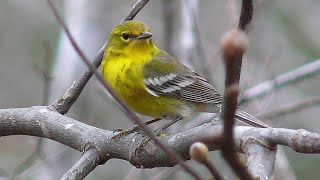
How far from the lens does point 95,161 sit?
280 centimetres

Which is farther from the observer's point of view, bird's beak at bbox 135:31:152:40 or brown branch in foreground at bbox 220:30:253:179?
bird's beak at bbox 135:31:152:40

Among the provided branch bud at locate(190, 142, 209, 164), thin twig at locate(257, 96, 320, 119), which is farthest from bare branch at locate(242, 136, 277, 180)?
thin twig at locate(257, 96, 320, 119)

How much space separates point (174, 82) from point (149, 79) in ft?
0.75

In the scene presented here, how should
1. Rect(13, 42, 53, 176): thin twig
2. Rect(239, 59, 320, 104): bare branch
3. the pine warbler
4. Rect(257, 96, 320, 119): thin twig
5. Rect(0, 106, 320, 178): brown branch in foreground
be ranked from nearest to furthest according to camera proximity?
1. Rect(0, 106, 320, 178): brown branch in foreground
2. Rect(13, 42, 53, 176): thin twig
3. the pine warbler
4. Rect(257, 96, 320, 119): thin twig
5. Rect(239, 59, 320, 104): bare branch

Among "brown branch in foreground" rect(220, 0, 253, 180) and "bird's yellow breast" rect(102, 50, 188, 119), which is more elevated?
"brown branch in foreground" rect(220, 0, 253, 180)

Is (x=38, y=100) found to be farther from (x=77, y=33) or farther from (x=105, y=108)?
(x=77, y=33)

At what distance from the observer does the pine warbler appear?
13.4ft

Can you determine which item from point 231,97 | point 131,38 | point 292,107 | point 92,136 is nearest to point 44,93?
point 131,38

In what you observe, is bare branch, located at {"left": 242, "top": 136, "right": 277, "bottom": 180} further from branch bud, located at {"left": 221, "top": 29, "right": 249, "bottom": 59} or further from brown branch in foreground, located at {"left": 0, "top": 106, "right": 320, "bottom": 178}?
branch bud, located at {"left": 221, "top": 29, "right": 249, "bottom": 59}

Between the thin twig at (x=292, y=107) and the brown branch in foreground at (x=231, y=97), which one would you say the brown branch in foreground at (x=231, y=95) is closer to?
the brown branch in foreground at (x=231, y=97)

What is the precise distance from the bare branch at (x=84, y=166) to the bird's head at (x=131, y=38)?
5.21 feet

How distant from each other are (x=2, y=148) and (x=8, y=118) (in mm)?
3339

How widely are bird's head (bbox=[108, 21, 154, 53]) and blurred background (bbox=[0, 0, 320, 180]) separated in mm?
434

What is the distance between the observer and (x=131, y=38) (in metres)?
4.38
